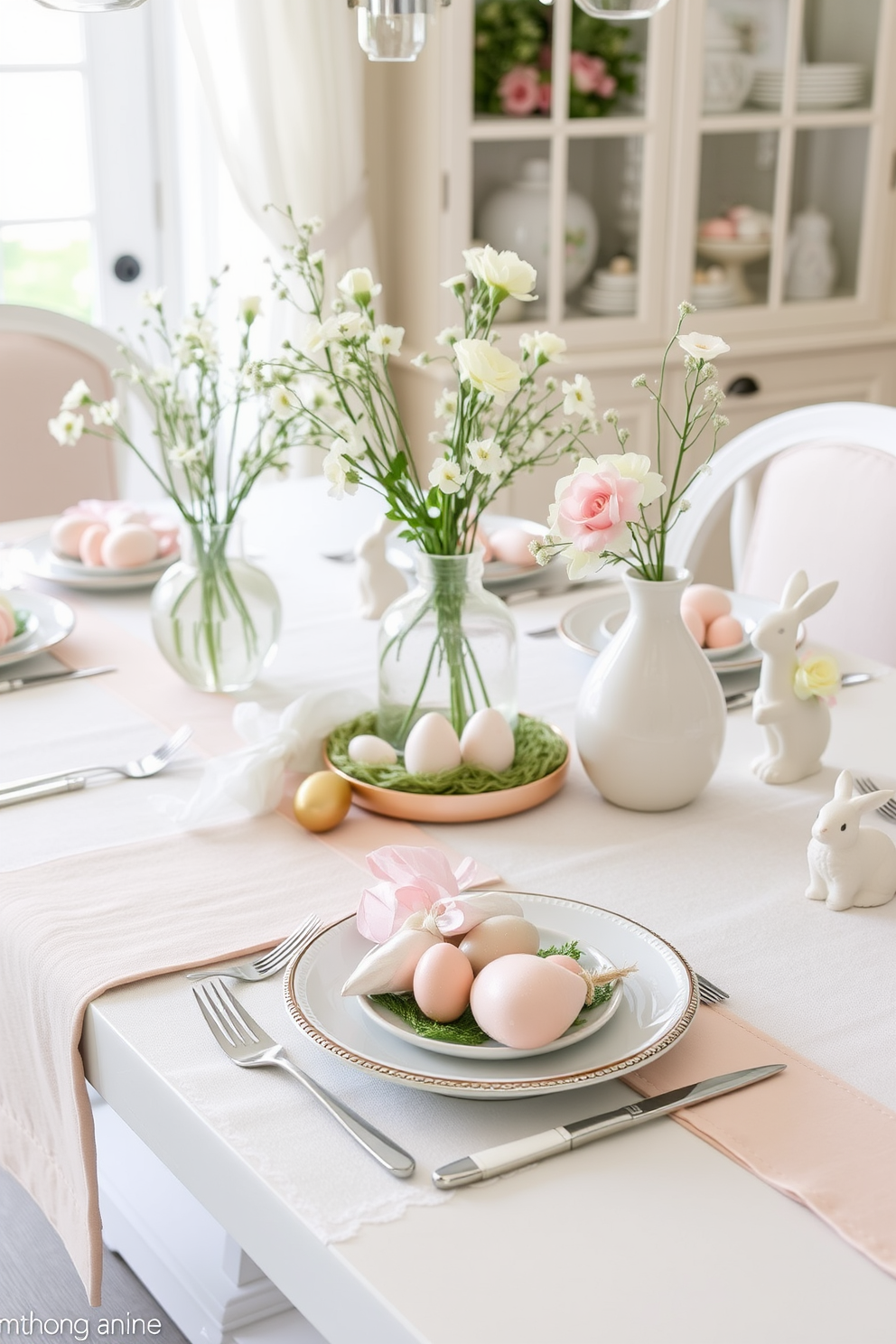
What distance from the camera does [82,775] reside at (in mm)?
1182

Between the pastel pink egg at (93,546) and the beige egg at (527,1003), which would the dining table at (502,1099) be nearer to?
the beige egg at (527,1003)

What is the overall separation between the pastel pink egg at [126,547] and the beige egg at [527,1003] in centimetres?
99

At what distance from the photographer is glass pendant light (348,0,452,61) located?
3.75 ft

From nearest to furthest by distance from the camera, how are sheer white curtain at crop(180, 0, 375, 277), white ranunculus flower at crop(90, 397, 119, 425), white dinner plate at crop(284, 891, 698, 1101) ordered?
white dinner plate at crop(284, 891, 698, 1101) < white ranunculus flower at crop(90, 397, 119, 425) < sheer white curtain at crop(180, 0, 375, 277)

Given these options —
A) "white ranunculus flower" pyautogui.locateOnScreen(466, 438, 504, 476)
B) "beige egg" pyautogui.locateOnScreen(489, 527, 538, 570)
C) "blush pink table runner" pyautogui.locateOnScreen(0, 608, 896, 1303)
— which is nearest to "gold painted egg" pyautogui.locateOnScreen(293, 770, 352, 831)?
"blush pink table runner" pyautogui.locateOnScreen(0, 608, 896, 1303)

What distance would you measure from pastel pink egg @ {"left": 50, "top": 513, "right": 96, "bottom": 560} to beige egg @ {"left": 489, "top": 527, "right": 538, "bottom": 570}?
48cm

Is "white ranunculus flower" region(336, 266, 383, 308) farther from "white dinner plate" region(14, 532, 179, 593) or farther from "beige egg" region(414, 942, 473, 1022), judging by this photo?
"white dinner plate" region(14, 532, 179, 593)

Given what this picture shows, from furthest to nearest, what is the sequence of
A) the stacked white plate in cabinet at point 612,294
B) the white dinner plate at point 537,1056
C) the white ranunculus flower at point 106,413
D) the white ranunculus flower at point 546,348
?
the stacked white plate in cabinet at point 612,294
the white ranunculus flower at point 106,413
the white ranunculus flower at point 546,348
the white dinner plate at point 537,1056

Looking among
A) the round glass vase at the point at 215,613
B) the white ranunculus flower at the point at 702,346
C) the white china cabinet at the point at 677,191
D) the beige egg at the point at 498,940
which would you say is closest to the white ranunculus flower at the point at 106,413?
the round glass vase at the point at 215,613

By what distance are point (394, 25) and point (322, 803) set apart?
0.62 m

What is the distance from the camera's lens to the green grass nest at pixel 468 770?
1112mm

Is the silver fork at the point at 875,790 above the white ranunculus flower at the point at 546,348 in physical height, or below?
below

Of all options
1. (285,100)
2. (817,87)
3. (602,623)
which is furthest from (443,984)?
(817,87)

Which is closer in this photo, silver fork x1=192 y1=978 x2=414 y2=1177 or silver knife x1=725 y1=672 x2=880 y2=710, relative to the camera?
silver fork x1=192 y1=978 x2=414 y2=1177
